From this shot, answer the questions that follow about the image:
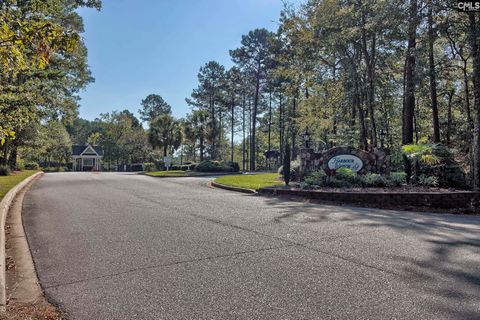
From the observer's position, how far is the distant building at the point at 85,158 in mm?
54656

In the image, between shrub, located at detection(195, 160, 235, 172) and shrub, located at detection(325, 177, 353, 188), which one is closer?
shrub, located at detection(325, 177, 353, 188)

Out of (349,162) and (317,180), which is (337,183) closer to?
(317,180)

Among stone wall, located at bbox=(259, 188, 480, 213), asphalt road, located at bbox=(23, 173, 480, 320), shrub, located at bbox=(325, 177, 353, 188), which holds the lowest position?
asphalt road, located at bbox=(23, 173, 480, 320)

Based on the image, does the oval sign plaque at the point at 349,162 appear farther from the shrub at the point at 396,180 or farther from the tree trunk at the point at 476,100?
the tree trunk at the point at 476,100

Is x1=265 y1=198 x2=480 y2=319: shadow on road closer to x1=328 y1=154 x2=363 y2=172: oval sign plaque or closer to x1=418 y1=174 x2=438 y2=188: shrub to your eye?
x1=418 y1=174 x2=438 y2=188: shrub

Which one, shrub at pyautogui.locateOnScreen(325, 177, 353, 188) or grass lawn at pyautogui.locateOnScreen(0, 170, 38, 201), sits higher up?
shrub at pyautogui.locateOnScreen(325, 177, 353, 188)

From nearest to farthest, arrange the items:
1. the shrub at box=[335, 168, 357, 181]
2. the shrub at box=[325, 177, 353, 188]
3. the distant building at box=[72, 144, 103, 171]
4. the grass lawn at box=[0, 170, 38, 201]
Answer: the grass lawn at box=[0, 170, 38, 201]
the shrub at box=[325, 177, 353, 188]
the shrub at box=[335, 168, 357, 181]
the distant building at box=[72, 144, 103, 171]

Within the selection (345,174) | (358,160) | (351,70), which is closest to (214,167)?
(351,70)

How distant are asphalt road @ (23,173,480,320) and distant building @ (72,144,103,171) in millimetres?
51309

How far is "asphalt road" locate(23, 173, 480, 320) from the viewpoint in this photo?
9.84 ft

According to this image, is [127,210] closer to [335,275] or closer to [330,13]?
[335,275]

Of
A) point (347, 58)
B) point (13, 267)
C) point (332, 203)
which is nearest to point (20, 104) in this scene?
point (13, 267)

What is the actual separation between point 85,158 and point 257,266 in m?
56.8

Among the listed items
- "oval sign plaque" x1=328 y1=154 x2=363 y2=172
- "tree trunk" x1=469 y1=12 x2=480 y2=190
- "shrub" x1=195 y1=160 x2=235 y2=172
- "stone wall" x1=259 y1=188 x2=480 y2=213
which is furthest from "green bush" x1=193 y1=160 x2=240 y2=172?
"tree trunk" x1=469 y1=12 x2=480 y2=190
